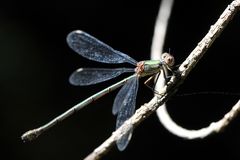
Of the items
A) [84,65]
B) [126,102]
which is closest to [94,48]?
[126,102]

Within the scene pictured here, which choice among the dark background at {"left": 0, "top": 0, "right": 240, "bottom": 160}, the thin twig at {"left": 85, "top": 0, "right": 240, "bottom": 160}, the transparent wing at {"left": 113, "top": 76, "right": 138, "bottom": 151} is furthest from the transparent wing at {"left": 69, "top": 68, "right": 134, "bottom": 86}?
the dark background at {"left": 0, "top": 0, "right": 240, "bottom": 160}

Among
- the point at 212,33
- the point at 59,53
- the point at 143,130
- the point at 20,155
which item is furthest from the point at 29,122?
the point at 212,33

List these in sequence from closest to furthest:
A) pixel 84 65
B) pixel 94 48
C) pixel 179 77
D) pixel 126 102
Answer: pixel 179 77, pixel 126 102, pixel 94 48, pixel 84 65

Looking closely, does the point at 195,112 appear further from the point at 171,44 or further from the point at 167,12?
the point at 167,12

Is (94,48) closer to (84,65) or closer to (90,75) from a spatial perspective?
(90,75)

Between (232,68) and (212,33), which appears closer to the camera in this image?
(212,33)

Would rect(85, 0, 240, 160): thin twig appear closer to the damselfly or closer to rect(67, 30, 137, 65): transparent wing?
the damselfly
